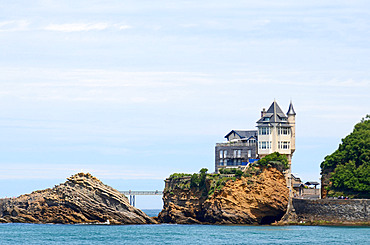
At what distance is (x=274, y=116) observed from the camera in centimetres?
11394

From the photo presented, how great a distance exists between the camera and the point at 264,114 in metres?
118

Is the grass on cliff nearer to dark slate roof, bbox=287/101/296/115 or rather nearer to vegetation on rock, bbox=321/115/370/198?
vegetation on rock, bbox=321/115/370/198

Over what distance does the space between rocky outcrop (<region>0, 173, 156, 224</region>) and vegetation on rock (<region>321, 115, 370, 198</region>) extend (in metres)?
29.3

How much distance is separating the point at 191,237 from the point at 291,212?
25.9m

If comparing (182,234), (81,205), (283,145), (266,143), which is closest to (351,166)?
(283,145)

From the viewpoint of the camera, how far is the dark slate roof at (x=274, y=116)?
11388cm

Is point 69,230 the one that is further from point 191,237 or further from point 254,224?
point 254,224

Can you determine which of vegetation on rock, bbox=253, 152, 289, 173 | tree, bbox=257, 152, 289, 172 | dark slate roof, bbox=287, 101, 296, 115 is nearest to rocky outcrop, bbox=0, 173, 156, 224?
vegetation on rock, bbox=253, 152, 289, 173

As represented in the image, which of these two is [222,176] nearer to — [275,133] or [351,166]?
[275,133]

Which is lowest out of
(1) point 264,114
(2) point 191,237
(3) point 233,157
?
(2) point 191,237

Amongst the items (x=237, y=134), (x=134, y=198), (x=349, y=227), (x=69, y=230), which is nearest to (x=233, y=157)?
(x=237, y=134)

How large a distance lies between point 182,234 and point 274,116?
33598 millimetres

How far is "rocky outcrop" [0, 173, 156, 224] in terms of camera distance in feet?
342

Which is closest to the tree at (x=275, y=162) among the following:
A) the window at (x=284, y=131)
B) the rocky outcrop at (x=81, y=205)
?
the window at (x=284, y=131)
